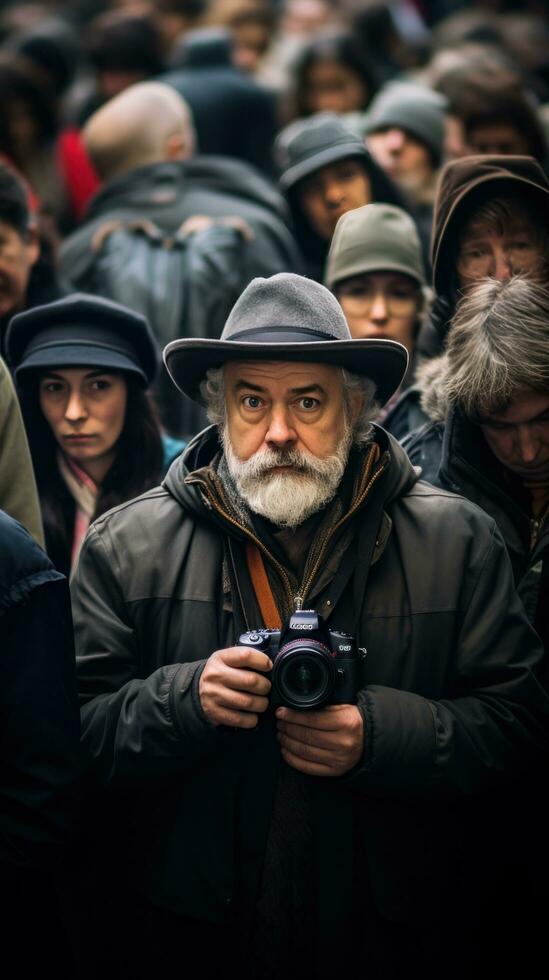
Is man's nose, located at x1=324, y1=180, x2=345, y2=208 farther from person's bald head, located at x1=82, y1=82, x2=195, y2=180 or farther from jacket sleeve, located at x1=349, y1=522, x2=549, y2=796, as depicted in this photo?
jacket sleeve, located at x1=349, y1=522, x2=549, y2=796

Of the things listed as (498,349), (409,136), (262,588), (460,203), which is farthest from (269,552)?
(409,136)

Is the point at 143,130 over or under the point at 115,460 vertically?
over

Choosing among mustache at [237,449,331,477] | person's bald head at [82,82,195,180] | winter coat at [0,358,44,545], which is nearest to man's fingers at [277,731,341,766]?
mustache at [237,449,331,477]

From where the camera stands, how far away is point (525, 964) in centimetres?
384

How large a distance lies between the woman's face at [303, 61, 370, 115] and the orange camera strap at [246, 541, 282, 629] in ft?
15.0

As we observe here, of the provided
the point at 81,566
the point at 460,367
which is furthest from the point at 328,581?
the point at 460,367

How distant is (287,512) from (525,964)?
1509mm

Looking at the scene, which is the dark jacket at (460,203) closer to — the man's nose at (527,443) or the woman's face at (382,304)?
the woman's face at (382,304)

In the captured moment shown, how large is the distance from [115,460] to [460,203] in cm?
154

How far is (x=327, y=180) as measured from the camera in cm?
574

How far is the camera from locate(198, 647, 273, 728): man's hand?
10.6ft

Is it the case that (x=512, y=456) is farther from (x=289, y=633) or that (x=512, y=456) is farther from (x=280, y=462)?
(x=289, y=633)

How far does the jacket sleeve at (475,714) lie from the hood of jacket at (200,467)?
287 mm

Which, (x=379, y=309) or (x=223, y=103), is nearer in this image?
(x=379, y=309)
